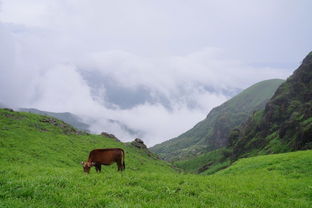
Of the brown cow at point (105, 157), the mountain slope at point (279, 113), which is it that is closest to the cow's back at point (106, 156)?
the brown cow at point (105, 157)

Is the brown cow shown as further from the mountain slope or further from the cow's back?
the mountain slope

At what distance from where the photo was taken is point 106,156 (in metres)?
21.4

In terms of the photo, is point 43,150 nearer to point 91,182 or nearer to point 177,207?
point 91,182

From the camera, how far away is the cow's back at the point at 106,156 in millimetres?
21344

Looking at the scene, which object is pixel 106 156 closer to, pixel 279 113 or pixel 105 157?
pixel 105 157

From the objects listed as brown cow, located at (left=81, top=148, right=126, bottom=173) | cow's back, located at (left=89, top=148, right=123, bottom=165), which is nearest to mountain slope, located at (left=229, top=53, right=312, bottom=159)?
brown cow, located at (left=81, top=148, right=126, bottom=173)

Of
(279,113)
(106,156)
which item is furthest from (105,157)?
(279,113)

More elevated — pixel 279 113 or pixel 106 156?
pixel 279 113

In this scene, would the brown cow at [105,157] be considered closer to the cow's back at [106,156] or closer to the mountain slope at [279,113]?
the cow's back at [106,156]

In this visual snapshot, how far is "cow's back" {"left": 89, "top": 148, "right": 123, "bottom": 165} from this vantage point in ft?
70.0

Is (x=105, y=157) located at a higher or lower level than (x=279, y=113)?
lower

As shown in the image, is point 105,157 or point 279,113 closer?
point 105,157

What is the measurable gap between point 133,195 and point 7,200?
5.16 meters

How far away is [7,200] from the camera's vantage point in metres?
9.94
